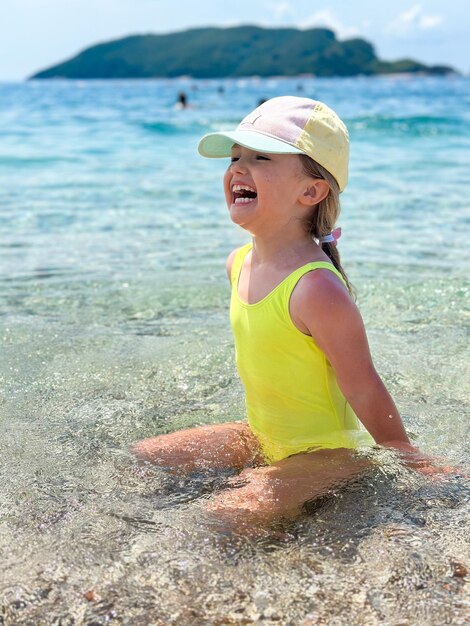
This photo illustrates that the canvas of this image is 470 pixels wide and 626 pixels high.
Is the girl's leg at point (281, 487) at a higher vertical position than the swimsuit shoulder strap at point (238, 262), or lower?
lower

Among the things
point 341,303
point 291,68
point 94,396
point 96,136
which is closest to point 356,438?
point 341,303

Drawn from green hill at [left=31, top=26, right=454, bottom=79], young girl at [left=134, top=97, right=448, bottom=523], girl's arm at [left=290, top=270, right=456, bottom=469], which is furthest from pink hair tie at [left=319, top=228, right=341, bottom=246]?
green hill at [left=31, top=26, right=454, bottom=79]

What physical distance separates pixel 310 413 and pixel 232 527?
1.73 feet

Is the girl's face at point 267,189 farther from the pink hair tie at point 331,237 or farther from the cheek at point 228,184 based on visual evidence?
the pink hair tie at point 331,237

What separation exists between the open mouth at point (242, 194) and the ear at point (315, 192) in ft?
0.57

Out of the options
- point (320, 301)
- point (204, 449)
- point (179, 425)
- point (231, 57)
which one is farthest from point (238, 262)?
point (231, 57)

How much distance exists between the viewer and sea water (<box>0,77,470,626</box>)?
213cm

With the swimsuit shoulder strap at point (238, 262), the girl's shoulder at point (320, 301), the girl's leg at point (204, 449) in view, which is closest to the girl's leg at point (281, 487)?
the girl's leg at point (204, 449)

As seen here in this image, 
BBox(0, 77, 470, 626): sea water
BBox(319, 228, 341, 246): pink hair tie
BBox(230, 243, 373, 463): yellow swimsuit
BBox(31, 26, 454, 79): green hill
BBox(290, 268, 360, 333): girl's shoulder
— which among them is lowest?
BBox(0, 77, 470, 626): sea water

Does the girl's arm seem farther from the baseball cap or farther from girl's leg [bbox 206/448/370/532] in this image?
the baseball cap

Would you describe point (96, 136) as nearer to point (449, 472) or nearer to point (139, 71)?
point (449, 472)

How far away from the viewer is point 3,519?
2494mm

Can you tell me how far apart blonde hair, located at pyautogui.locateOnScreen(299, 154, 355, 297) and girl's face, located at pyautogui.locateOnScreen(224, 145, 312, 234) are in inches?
1.2

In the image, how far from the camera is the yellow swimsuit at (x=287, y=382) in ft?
8.54
